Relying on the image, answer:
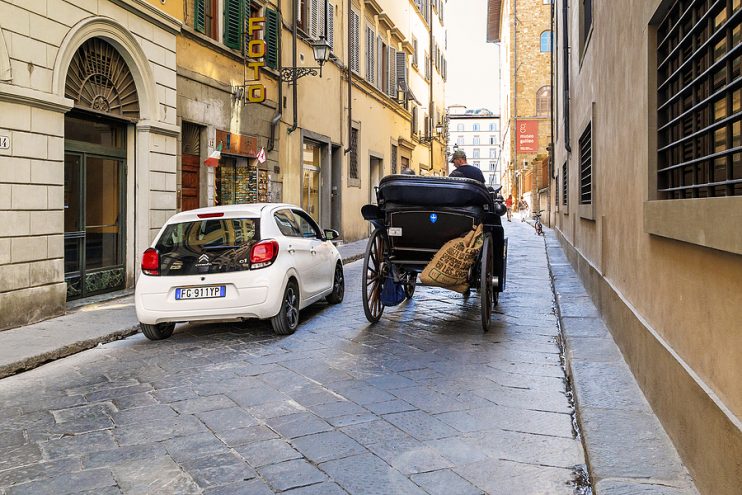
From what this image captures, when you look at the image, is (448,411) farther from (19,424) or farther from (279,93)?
(279,93)

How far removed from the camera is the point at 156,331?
22.3 feet

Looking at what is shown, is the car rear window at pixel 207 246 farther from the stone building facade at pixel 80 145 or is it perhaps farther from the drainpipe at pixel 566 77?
the drainpipe at pixel 566 77

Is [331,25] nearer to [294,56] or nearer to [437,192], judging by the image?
[294,56]

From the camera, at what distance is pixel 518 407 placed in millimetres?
4418

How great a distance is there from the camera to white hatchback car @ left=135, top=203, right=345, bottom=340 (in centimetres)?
650

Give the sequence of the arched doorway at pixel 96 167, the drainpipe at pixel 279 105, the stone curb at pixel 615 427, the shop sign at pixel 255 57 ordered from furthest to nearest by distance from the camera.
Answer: the drainpipe at pixel 279 105
the shop sign at pixel 255 57
the arched doorway at pixel 96 167
the stone curb at pixel 615 427

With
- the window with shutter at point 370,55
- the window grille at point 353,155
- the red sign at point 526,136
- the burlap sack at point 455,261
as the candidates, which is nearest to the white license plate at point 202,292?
the burlap sack at point 455,261

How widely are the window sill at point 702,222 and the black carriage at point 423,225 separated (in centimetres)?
299

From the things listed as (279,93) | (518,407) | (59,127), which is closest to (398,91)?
(279,93)

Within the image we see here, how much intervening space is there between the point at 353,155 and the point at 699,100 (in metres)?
18.7

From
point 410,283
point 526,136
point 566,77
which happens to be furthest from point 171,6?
point 526,136

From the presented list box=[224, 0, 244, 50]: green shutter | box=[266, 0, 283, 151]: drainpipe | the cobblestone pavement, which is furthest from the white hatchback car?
box=[266, 0, 283, 151]: drainpipe

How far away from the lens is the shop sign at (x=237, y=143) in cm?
1254

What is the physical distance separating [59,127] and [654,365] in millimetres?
7128
